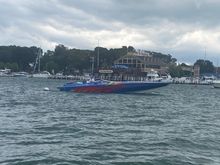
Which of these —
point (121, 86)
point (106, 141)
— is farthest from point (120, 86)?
point (106, 141)

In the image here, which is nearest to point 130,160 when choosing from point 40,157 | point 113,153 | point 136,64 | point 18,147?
point 113,153

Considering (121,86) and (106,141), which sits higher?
(121,86)

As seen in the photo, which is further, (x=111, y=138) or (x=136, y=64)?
(x=136, y=64)

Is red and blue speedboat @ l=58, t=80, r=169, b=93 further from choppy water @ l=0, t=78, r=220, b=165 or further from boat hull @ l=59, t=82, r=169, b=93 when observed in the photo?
choppy water @ l=0, t=78, r=220, b=165

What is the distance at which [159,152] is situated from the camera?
64.4ft

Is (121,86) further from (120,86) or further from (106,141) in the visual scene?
(106,141)

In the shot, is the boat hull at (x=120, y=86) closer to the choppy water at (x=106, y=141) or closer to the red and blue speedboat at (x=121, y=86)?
the red and blue speedboat at (x=121, y=86)

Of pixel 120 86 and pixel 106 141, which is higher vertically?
pixel 120 86

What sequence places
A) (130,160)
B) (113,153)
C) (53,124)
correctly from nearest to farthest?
(130,160) → (113,153) → (53,124)

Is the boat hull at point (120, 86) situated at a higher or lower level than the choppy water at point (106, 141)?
higher

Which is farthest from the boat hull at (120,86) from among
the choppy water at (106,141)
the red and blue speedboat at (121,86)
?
the choppy water at (106,141)

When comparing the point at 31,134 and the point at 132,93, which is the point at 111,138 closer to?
the point at 31,134

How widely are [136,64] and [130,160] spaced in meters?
177

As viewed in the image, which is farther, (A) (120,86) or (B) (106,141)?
(A) (120,86)
